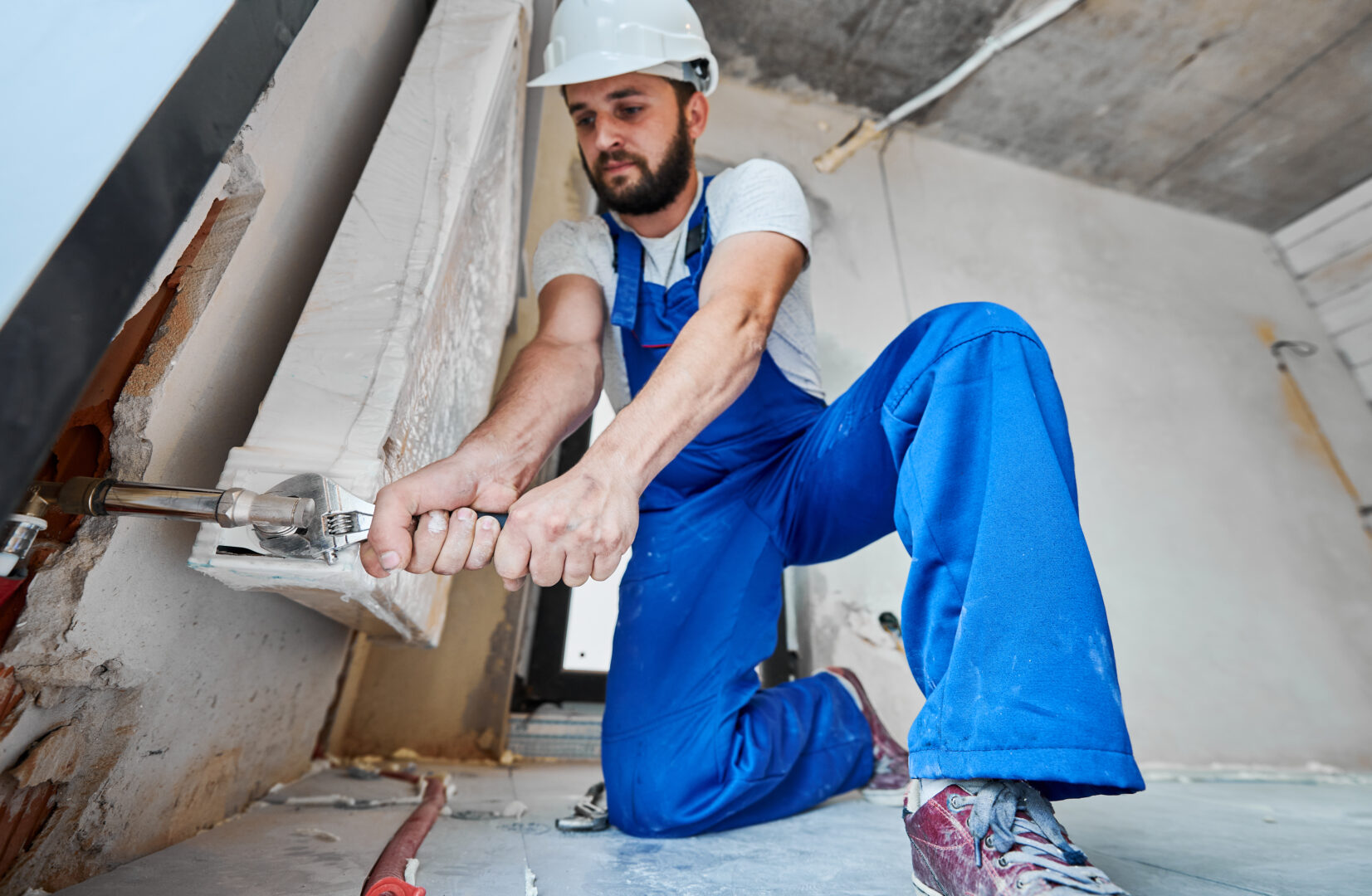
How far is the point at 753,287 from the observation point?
3.13 ft

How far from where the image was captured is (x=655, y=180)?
1.32 m

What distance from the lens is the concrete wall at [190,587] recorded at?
0.57 m

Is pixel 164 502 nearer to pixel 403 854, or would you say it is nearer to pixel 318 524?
pixel 318 524

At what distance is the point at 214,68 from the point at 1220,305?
4217 mm

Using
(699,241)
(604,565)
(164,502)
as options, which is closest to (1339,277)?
(699,241)

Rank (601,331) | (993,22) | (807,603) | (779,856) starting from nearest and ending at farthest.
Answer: (779,856)
(601,331)
(807,603)
(993,22)

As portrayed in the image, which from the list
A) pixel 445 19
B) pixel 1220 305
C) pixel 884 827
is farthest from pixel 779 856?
pixel 1220 305

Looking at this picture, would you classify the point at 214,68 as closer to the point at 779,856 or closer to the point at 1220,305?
the point at 779,856

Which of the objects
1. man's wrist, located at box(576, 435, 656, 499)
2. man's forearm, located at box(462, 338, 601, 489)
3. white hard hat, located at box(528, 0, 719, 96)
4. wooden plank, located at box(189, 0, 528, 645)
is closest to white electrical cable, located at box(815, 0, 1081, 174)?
white hard hat, located at box(528, 0, 719, 96)

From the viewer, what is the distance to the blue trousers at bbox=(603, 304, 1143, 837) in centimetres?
56

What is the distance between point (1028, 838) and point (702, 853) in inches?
18.1

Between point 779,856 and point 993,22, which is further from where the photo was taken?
point 993,22

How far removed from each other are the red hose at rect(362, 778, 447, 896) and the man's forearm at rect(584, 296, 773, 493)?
0.39 meters

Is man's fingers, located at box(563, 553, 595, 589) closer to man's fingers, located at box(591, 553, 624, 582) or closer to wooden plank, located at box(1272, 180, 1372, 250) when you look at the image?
man's fingers, located at box(591, 553, 624, 582)
